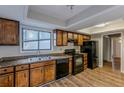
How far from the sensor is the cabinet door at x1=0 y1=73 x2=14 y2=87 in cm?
242

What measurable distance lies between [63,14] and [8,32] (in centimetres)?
182

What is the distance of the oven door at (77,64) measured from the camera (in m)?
4.64

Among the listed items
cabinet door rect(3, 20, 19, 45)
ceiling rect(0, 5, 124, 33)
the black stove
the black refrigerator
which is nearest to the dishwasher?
the black stove

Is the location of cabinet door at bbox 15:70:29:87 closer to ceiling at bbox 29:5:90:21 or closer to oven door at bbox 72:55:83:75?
ceiling at bbox 29:5:90:21

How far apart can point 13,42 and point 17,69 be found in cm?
81

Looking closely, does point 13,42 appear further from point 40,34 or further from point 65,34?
point 65,34

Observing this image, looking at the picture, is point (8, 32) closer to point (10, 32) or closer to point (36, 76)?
point (10, 32)

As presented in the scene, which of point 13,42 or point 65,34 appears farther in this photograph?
point 65,34

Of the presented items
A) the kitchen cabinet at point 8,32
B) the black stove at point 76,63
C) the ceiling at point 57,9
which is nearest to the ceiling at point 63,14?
the ceiling at point 57,9

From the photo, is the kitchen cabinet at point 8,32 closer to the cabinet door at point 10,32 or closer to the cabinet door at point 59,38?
the cabinet door at point 10,32

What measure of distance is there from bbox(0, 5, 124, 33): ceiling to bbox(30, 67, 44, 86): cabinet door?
4.98ft

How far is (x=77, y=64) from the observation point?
15.9 ft
